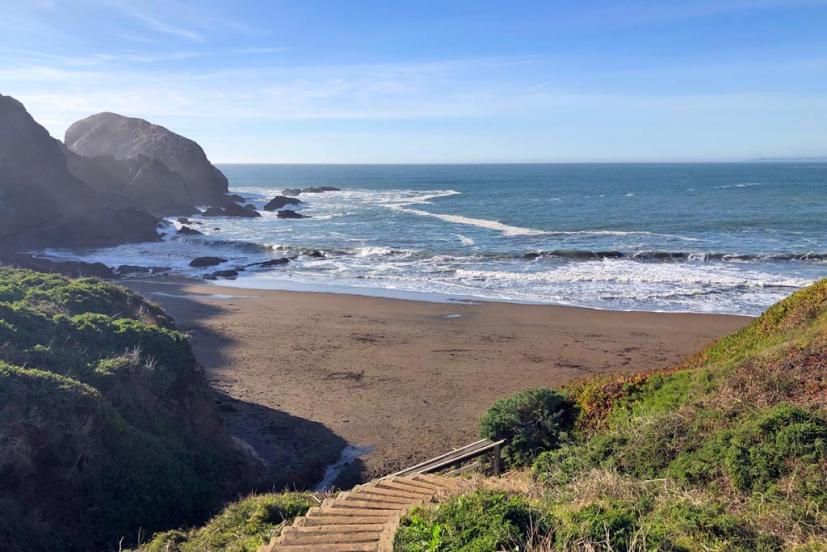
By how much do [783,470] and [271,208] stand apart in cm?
6705

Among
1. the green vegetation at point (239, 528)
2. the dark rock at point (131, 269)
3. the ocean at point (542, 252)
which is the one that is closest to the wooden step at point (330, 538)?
the green vegetation at point (239, 528)

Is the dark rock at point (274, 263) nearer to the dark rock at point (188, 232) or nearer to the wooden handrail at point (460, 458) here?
the dark rock at point (188, 232)

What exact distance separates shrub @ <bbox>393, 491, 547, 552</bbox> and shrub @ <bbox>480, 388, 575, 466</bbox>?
3996 mm

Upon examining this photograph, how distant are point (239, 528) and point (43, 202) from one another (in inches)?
1691

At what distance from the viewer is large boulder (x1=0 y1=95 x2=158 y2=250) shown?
4053 cm

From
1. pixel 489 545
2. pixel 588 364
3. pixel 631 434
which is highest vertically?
pixel 489 545

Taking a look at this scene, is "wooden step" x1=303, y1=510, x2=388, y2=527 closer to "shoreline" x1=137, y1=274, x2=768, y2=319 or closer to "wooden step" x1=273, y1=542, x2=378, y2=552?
"wooden step" x1=273, y1=542, x2=378, y2=552

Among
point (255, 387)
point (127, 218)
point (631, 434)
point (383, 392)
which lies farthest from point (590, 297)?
point (127, 218)

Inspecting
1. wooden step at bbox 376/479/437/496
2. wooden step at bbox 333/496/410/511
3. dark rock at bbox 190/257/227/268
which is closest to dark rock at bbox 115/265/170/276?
dark rock at bbox 190/257/227/268

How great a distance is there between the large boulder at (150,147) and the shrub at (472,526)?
7230cm

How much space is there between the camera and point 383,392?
49.6 ft

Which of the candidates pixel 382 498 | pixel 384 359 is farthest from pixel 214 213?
pixel 382 498

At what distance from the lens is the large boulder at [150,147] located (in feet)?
262

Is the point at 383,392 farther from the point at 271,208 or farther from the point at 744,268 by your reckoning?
the point at 271,208
